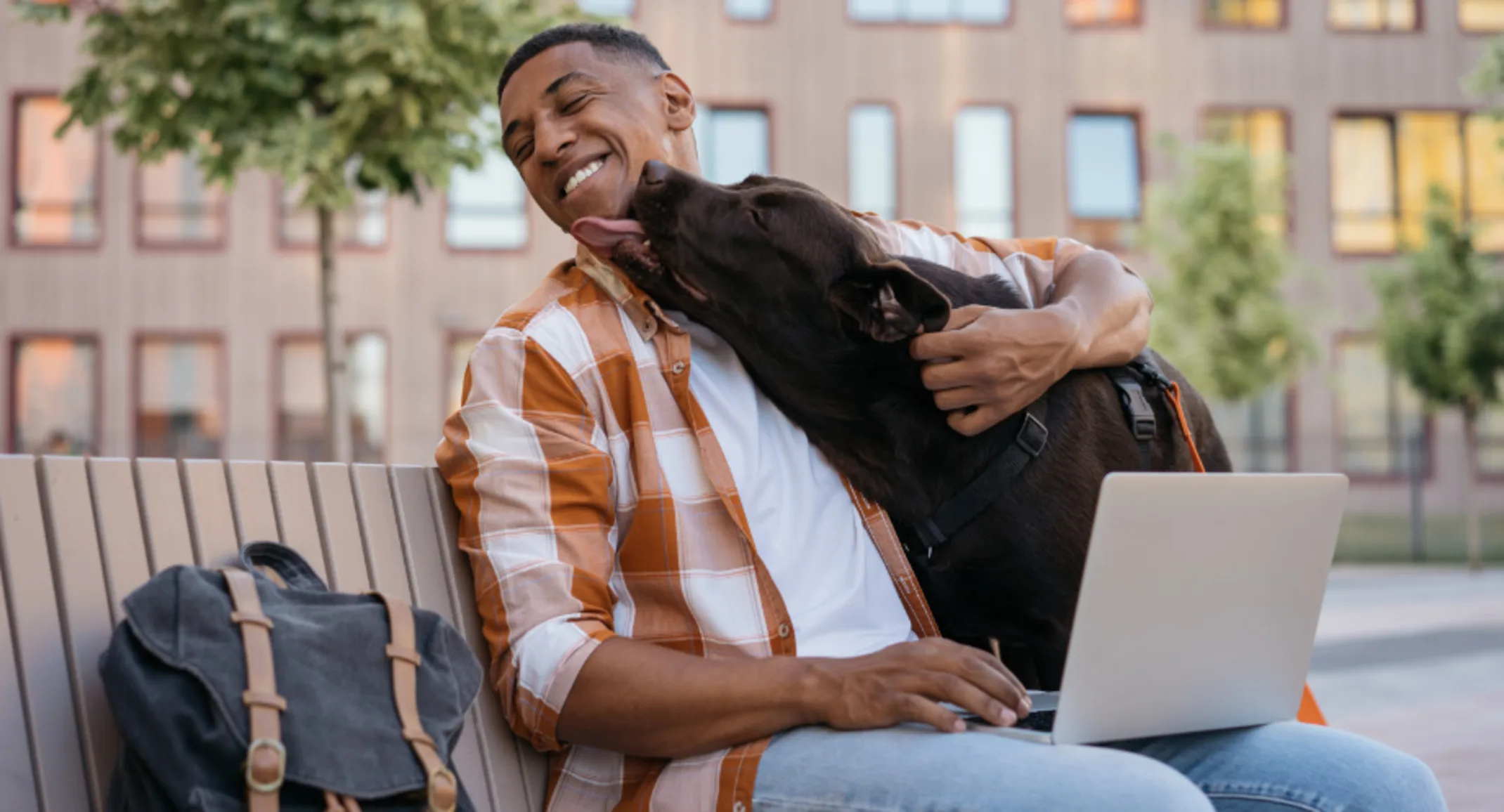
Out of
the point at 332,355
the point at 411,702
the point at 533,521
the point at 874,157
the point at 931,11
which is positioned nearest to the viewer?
the point at 411,702

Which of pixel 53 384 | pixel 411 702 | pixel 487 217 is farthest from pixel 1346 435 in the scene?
pixel 411 702

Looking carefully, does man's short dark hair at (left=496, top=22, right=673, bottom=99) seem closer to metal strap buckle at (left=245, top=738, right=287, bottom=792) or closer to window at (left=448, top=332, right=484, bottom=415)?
metal strap buckle at (left=245, top=738, right=287, bottom=792)

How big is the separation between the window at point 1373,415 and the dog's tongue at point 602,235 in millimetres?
21926

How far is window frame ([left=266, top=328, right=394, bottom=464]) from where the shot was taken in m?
21.8

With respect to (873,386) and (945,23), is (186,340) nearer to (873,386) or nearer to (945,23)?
(945,23)

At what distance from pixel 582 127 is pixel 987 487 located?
97 centimetres

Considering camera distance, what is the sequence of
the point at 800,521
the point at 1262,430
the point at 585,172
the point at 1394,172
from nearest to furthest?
the point at 800,521
the point at 585,172
the point at 1262,430
the point at 1394,172

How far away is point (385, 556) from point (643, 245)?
0.68 metres

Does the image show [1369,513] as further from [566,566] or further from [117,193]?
[566,566]

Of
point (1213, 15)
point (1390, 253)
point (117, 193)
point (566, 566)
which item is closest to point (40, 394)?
point (117, 193)

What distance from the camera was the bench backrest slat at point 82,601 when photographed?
1.83 m

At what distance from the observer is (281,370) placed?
2206 centimetres

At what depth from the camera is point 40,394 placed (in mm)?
21797

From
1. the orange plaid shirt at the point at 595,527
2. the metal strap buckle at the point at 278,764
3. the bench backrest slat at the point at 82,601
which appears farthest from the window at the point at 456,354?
the metal strap buckle at the point at 278,764
